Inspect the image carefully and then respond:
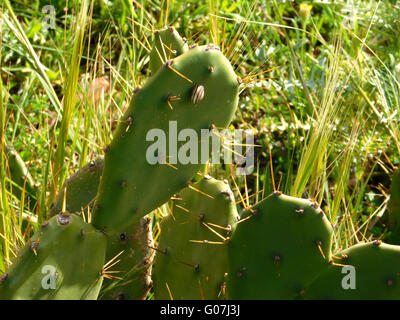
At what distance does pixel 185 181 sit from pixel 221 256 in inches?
8.0

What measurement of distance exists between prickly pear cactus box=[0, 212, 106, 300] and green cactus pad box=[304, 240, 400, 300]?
1.36ft

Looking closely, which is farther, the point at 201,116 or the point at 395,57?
the point at 395,57

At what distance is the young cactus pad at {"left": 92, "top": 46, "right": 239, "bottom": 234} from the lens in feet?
4.15

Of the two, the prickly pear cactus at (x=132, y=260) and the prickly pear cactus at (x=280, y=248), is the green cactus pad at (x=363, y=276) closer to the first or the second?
the prickly pear cactus at (x=280, y=248)

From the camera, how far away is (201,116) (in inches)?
51.4

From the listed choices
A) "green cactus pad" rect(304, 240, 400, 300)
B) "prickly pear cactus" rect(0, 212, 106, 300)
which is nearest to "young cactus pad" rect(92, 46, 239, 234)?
"prickly pear cactus" rect(0, 212, 106, 300)

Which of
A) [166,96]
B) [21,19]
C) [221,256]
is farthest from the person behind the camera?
[21,19]

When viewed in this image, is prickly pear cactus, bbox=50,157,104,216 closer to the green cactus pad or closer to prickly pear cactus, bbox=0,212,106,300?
prickly pear cactus, bbox=0,212,106,300

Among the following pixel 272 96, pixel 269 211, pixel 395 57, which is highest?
pixel 269 211

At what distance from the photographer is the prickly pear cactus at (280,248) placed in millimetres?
1264

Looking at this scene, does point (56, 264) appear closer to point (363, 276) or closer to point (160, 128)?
point (160, 128)

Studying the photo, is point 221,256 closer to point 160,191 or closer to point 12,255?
point 160,191

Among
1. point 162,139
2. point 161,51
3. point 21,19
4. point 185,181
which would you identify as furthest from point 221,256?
point 21,19

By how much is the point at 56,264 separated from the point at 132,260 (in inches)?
14.2
